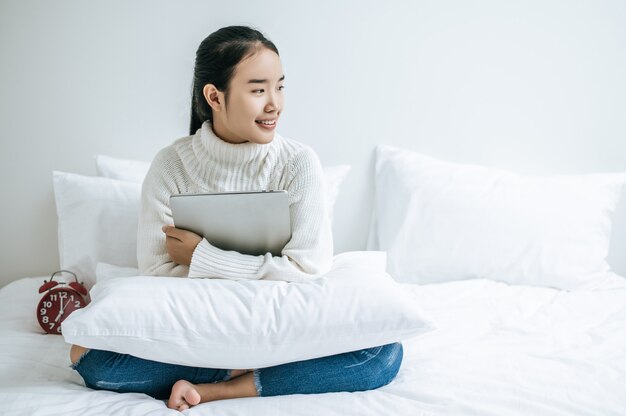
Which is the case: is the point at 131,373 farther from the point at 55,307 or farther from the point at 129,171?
the point at 129,171

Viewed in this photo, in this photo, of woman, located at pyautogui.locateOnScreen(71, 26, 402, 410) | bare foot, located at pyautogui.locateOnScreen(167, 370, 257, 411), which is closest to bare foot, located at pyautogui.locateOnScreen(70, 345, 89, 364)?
woman, located at pyautogui.locateOnScreen(71, 26, 402, 410)

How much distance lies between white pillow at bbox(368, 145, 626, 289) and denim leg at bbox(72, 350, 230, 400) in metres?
0.89

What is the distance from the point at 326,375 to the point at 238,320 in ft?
0.68

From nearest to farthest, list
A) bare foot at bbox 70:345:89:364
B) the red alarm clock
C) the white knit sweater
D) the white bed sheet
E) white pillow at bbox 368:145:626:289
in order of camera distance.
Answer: the white bed sheet < bare foot at bbox 70:345:89:364 < the white knit sweater < the red alarm clock < white pillow at bbox 368:145:626:289

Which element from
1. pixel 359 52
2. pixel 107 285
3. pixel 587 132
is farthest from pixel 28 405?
pixel 587 132

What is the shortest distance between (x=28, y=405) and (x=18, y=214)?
109cm

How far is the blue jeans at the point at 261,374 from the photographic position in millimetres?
1209

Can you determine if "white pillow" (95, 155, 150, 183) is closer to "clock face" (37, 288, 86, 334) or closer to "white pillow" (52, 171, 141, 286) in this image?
"white pillow" (52, 171, 141, 286)

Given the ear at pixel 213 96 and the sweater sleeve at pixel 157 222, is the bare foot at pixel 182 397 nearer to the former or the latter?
the sweater sleeve at pixel 157 222

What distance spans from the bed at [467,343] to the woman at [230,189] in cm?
5

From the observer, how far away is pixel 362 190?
212 centimetres

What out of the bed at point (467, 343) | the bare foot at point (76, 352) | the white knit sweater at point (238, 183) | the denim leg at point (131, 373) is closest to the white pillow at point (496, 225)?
the bed at point (467, 343)

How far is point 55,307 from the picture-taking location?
154 cm

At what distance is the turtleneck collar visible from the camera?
1468 mm
